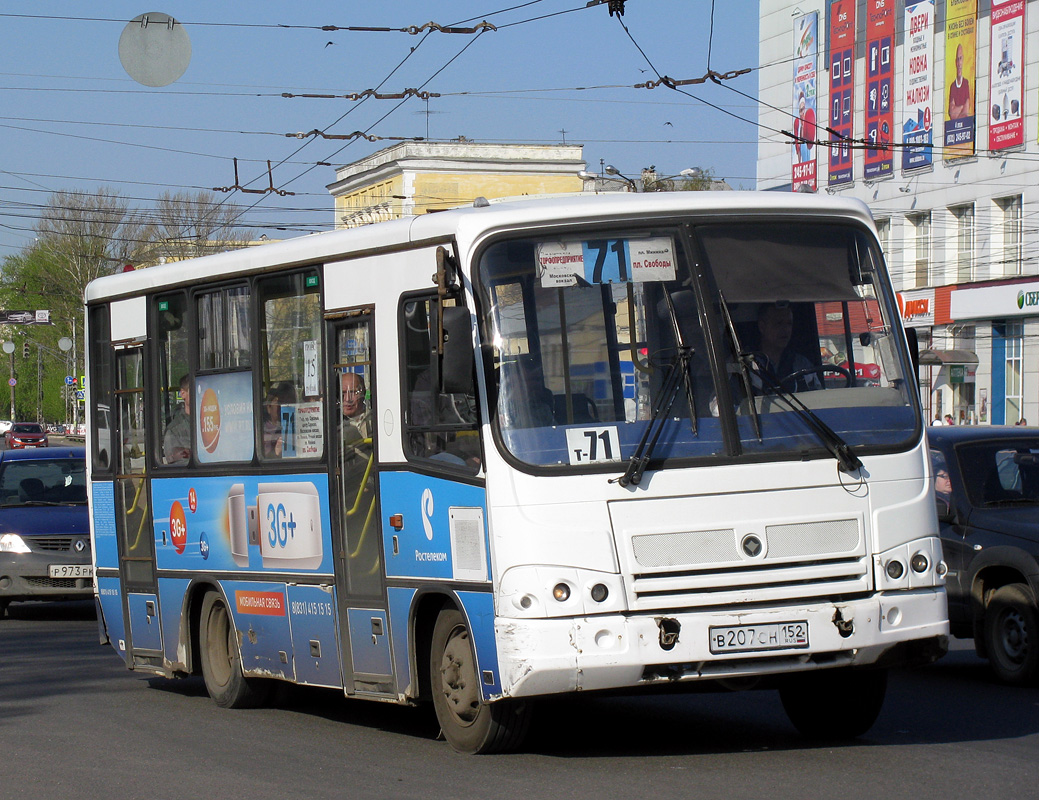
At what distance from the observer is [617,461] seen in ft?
24.1

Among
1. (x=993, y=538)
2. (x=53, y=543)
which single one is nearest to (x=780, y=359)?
(x=993, y=538)

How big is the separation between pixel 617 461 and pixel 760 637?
1.02 metres

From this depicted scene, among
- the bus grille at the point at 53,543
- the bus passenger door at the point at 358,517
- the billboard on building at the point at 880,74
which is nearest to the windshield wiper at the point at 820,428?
the bus passenger door at the point at 358,517

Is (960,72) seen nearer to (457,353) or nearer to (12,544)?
(12,544)

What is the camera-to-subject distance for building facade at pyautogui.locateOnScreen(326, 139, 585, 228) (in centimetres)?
5597

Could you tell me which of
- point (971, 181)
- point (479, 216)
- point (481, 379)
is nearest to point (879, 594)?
point (481, 379)

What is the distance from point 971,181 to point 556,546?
40.2 m

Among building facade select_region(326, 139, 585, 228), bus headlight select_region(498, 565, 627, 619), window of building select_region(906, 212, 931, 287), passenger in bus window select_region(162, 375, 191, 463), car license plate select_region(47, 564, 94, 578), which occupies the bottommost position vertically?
car license plate select_region(47, 564, 94, 578)

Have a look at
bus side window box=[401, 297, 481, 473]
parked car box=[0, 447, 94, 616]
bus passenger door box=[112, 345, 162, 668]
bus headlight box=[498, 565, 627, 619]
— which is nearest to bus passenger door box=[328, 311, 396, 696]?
bus side window box=[401, 297, 481, 473]

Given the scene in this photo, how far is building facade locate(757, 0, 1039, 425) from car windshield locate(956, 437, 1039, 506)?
96.3 feet

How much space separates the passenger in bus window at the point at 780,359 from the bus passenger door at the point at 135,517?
5.26m

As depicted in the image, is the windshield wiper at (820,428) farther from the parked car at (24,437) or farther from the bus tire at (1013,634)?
the parked car at (24,437)

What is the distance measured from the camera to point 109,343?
12.0 meters

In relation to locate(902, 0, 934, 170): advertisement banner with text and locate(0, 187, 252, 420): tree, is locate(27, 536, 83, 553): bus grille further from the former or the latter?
locate(902, 0, 934, 170): advertisement banner with text
